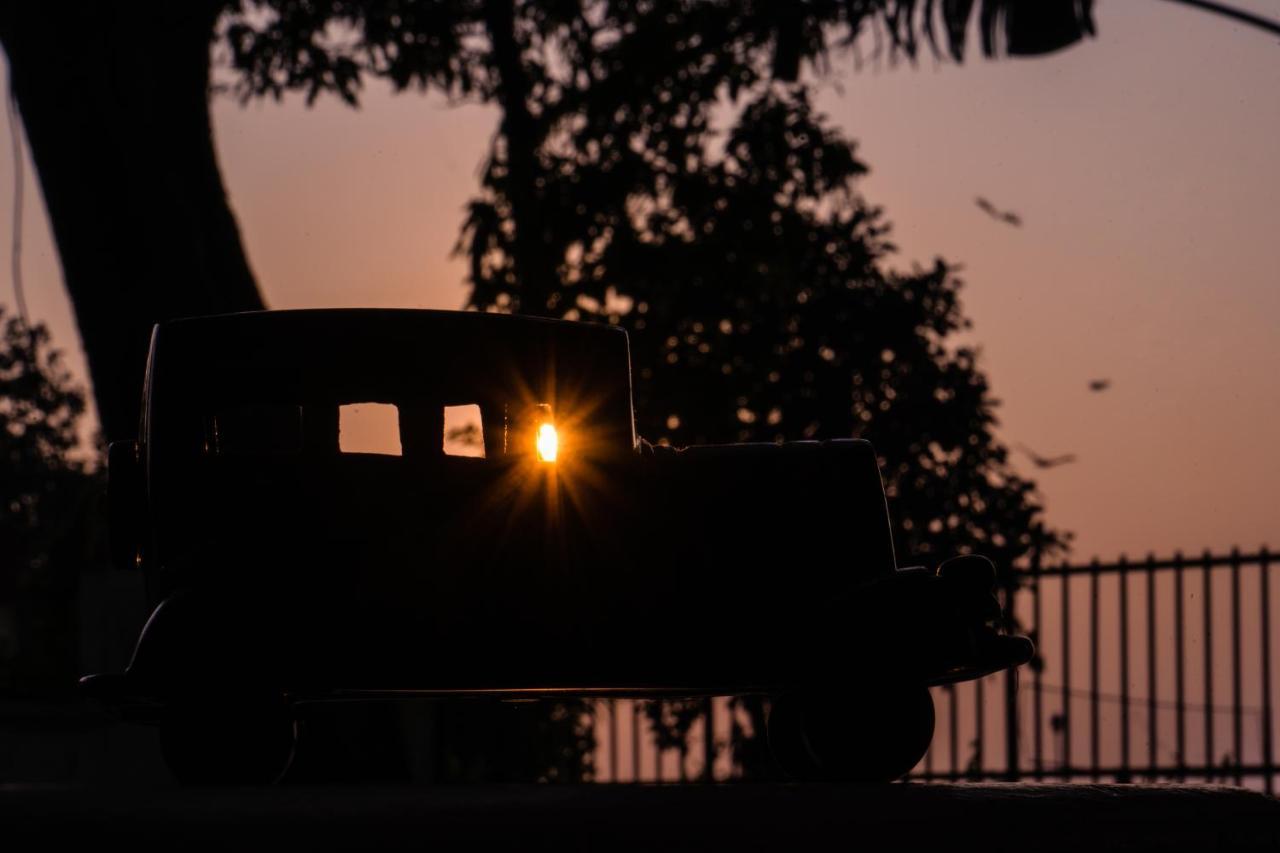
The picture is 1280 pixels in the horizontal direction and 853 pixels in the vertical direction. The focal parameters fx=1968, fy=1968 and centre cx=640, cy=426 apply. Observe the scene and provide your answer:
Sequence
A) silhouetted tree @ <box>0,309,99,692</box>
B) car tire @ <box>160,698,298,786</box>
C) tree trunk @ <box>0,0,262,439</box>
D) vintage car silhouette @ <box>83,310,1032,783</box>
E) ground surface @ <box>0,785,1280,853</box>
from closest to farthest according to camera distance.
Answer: ground surface @ <box>0,785,1280,853</box>, vintage car silhouette @ <box>83,310,1032,783</box>, car tire @ <box>160,698,298,786</box>, tree trunk @ <box>0,0,262,439</box>, silhouetted tree @ <box>0,309,99,692</box>

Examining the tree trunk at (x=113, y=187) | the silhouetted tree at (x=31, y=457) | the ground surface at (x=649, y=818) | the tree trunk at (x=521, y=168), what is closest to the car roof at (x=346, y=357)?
the ground surface at (x=649, y=818)

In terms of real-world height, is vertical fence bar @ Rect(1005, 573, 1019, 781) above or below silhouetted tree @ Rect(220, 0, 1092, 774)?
below

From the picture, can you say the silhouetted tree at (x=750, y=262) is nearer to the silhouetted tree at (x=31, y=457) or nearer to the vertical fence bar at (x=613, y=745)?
the vertical fence bar at (x=613, y=745)

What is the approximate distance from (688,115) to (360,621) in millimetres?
9688

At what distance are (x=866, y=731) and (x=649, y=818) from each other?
1.12 meters

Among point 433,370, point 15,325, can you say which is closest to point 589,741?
point 433,370

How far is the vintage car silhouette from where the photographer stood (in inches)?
166

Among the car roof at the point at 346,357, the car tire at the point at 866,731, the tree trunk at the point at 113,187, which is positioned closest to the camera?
the car tire at the point at 866,731

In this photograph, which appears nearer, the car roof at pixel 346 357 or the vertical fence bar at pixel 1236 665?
the car roof at pixel 346 357

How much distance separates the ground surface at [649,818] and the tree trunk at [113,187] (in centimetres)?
710

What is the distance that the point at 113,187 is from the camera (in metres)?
11.0

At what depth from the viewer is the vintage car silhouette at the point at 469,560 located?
4227 mm

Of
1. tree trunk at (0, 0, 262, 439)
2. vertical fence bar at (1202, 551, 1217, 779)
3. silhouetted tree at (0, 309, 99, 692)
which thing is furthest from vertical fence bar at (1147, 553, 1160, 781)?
silhouetted tree at (0, 309, 99, 692)

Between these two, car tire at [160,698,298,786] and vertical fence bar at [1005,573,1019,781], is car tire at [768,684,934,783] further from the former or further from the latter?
vertical fence bar at [1005,573,1019,781]
